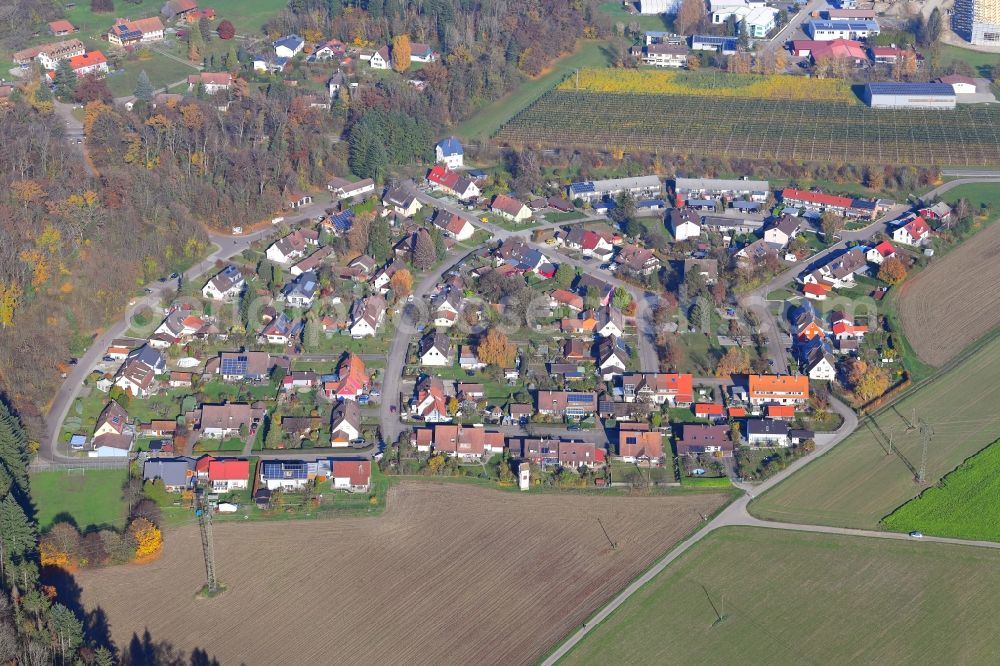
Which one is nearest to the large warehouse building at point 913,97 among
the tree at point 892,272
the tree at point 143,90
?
the tree at point 892,272

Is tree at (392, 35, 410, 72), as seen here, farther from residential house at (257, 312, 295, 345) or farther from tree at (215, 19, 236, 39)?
residential house at (257, 312, 295, 345)

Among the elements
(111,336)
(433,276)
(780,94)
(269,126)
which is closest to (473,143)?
(269,126)

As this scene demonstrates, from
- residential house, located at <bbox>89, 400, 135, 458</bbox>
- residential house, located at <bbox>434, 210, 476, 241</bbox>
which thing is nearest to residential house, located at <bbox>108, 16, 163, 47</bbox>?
residential house, located at <bbox>434, 210, 476, 241</bbox>

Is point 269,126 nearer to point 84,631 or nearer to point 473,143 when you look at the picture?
point 473,143

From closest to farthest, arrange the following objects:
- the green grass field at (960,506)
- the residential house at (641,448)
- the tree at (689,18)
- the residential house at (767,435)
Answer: the green grass field at (960,506), the residential house at (641,448), the residential house at (767,435), the tree at (689,18)

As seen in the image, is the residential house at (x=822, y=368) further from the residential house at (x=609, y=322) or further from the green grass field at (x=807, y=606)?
the green grass field at (x=807, y=606)
